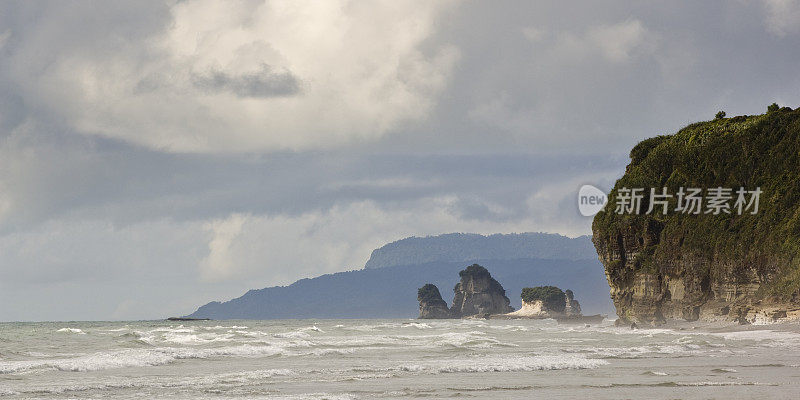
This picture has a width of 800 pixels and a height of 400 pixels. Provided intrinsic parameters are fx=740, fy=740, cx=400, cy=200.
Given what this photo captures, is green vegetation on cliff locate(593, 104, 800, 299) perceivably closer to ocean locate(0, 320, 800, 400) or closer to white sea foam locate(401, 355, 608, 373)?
ocean locate(0, 320, 800, 400)

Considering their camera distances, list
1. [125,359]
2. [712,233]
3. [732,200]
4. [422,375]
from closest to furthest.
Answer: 1. [422,375]
2. [125,359]
3. [712,233]
4. [732,200]

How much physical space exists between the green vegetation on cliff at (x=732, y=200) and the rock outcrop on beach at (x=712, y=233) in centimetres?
11

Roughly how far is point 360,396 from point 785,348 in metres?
23.4

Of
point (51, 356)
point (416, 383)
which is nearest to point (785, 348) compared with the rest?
point (416, 383)

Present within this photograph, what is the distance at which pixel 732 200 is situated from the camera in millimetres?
76812

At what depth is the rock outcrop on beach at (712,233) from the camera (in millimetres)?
66812

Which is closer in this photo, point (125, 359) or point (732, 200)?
point (125, 359)

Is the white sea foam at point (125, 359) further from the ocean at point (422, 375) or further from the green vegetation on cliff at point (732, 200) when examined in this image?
the green vegetation on cliff at point (732, 200)

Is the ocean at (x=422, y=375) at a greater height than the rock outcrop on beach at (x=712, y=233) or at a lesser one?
lesser

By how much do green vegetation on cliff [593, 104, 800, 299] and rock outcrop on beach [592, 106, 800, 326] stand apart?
11cm

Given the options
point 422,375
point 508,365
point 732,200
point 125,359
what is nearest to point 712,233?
point 732,200

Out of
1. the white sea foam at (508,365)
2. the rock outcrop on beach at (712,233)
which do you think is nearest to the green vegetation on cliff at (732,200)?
the rock outcrop on beach at (712,233)

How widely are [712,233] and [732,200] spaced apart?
406 cm

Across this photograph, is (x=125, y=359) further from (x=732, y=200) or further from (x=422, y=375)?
(x=732, y=200)
